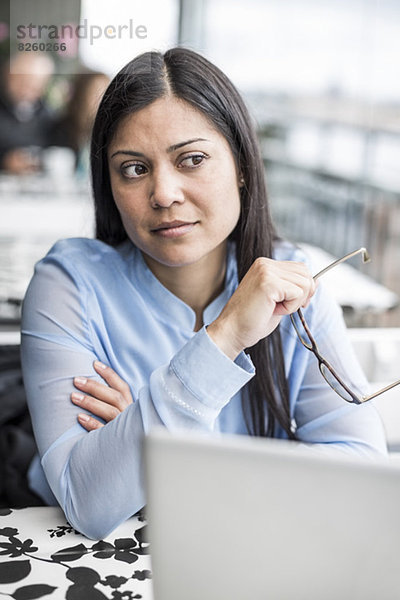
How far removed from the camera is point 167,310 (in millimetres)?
1142

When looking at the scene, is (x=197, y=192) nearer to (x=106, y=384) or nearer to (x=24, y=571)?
(x=106, y=384)

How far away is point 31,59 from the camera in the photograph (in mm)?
4418

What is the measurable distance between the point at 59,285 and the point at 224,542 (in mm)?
674

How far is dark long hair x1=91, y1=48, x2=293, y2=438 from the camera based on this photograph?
1.05m

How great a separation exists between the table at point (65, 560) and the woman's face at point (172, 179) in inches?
16.0

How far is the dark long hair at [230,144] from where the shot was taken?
105cm

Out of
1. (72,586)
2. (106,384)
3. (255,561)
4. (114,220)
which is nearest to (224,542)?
(255,561)

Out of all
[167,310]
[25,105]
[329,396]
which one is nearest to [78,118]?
[25,105]

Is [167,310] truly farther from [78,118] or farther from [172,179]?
[78,118]

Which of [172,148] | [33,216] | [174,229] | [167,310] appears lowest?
[33,216]

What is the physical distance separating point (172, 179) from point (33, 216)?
207 centimetres

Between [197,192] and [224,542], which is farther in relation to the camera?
[197,192]

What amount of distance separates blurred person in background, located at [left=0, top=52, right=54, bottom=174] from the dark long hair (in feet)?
11.4

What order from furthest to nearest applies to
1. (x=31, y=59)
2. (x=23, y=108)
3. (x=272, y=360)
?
(x=23, y=108) → (x=31, y=59) → (x=272, y=360)
